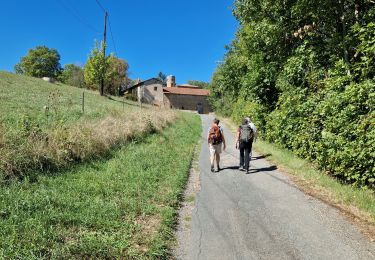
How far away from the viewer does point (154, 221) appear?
5949 mm

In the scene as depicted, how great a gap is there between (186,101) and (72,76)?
3115cm

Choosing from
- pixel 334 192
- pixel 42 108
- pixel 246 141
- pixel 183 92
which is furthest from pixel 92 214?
pixel 183 92

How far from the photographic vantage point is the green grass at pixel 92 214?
455 cm

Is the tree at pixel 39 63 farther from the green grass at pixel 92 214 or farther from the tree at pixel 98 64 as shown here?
the green grass at pixel 92 214

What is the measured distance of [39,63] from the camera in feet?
311

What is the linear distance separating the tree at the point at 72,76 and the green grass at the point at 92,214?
7204 cm

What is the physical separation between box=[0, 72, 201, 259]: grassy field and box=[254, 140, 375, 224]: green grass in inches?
136

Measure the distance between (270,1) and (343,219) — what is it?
9.01 metres

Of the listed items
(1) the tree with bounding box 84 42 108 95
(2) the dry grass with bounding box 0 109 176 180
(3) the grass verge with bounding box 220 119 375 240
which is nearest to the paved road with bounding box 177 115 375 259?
(3) the grass verge with bounding box 220 119 375 240

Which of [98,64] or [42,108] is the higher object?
[98,64]

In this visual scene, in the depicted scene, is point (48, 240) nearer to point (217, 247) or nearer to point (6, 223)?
point (6, 223)

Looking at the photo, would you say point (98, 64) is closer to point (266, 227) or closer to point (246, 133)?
point (246, 133)

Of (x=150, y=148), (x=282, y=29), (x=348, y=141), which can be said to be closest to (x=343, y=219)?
(x=348, y=141)

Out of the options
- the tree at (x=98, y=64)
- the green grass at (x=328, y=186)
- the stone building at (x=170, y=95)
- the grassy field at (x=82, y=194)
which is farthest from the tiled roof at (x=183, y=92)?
the grassy field at (x=82, y=194)
